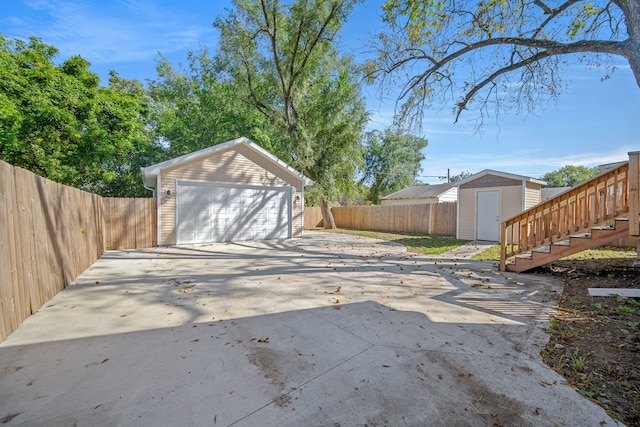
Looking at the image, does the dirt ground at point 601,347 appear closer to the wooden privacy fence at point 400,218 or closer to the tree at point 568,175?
the wooden privacy fence at point 400,218

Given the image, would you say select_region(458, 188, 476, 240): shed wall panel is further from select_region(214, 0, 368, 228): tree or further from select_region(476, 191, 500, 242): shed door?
select_region(214, 0, 368, 228): tree

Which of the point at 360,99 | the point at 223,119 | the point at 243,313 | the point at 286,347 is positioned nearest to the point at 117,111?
the point at 223,119

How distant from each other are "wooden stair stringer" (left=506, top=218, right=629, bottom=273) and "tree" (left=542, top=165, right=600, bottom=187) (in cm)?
4549

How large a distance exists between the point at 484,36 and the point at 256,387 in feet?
30.4

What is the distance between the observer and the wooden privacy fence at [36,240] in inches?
116

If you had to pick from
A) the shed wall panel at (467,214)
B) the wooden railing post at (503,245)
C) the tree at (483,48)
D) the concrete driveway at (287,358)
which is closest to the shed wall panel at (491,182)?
the shed wall panel at (467,214)

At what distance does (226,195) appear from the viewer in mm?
10703

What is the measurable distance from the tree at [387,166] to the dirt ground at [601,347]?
88.8ft

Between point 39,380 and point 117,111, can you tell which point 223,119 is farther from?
point 39,380

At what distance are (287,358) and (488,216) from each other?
1157 cm

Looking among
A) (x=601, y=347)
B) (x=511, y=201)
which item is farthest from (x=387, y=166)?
(x=601, y=347)

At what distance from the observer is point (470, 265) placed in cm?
689

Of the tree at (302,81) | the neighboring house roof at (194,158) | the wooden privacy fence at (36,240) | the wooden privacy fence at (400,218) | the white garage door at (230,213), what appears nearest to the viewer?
the wooden privacy fence at (36,240)

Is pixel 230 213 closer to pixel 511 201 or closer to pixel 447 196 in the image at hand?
pixel 511 201
